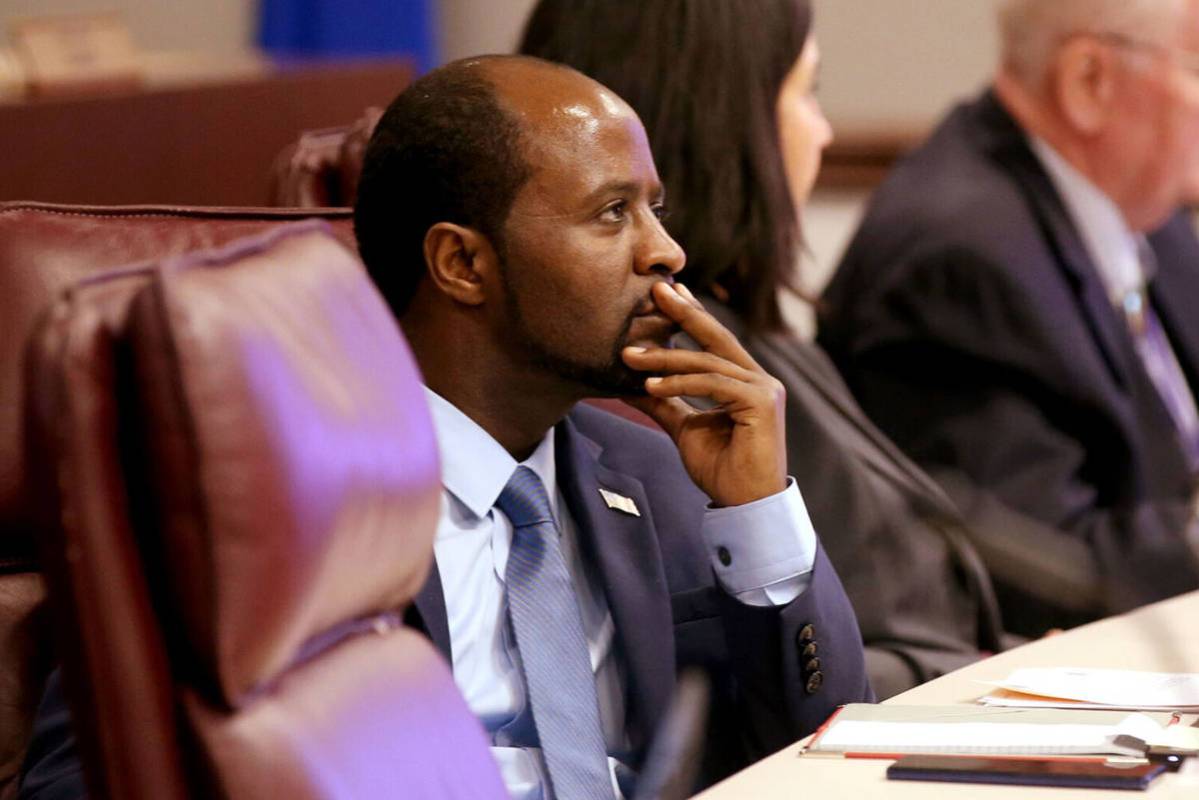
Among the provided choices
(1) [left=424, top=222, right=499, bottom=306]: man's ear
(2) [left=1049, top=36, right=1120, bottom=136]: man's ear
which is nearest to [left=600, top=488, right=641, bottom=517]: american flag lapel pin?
(1) [left=424, top=222, right=499, bottom=306]: man's ear

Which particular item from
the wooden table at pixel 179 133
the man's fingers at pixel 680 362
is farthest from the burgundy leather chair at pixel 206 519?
the wooden table at pixel 179 133

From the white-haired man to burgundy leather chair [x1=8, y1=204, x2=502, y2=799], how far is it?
1.40 metres

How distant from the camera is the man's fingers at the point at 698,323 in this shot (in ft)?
4.65

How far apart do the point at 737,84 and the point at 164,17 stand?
13.1ft

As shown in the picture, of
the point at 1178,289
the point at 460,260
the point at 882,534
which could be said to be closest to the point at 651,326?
the point at 460,260

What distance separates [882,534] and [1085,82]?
1093 mm

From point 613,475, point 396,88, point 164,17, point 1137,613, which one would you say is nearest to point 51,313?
point 613,475

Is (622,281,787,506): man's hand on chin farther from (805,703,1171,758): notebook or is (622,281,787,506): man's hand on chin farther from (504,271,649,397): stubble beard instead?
(805,703,1171,758): notebook

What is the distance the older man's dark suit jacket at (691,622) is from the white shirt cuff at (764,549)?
14 millimetres

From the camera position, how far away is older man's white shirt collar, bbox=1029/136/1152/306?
263 cm

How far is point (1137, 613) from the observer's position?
1.60 metres

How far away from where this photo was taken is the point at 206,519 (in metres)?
0.76

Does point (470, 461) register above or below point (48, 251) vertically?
below

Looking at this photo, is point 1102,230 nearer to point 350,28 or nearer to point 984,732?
point 984,732
